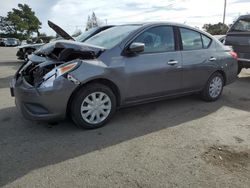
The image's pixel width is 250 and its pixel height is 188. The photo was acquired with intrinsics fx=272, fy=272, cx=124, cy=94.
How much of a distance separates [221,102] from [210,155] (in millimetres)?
2567

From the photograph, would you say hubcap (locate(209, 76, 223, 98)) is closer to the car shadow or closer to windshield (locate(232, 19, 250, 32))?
the car shadow

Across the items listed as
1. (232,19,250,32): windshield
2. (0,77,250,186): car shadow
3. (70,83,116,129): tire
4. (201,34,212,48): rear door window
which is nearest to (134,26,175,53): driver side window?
(201,34,212,48): rear door window

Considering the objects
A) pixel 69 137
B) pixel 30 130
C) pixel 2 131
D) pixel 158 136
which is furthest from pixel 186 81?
pixel 2 131

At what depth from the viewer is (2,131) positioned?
3957mm

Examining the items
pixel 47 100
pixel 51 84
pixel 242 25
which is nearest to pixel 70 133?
pixel 47 100

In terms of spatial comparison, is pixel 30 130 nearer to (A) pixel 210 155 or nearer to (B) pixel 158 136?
(B) pixel 158 136

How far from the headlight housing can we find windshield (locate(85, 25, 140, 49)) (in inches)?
28.7

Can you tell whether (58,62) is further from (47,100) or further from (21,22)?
(21,22)

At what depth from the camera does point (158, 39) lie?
4.61m

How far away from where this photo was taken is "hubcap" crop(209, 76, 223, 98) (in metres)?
5.53

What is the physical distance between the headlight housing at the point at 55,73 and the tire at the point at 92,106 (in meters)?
0.34

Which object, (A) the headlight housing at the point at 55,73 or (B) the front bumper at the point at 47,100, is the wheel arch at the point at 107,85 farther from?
(A) the headlight housing at the point at 55,73

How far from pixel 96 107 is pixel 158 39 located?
1615 mm

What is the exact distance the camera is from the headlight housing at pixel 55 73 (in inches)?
143
